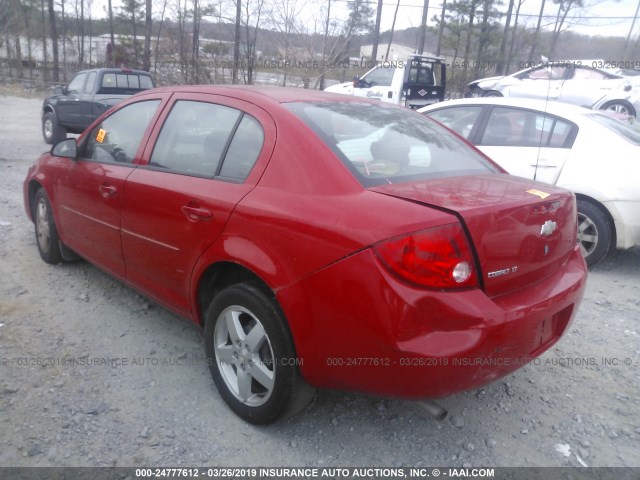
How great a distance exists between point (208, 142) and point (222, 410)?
55.8 inches

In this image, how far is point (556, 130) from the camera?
512 cm

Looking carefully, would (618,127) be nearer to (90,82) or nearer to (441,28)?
(90,82)

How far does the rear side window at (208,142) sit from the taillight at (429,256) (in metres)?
0.94

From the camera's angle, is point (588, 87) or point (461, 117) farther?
point (588, 87)

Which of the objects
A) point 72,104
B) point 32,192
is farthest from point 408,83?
point 32,192

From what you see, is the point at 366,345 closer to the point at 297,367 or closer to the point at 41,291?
the point at 297,367

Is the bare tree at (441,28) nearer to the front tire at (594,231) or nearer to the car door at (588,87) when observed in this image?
the car door at (588,87)

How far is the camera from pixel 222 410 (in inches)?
107

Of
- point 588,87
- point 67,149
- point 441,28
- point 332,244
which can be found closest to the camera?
point 332,244

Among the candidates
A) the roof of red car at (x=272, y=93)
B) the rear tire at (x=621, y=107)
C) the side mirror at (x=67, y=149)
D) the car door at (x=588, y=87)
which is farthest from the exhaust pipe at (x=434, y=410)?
the rear tire at (x=621, y=107)

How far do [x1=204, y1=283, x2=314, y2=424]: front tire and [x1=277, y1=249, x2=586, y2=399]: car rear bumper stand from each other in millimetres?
101

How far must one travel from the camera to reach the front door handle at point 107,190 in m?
3.30

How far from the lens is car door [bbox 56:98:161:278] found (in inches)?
131

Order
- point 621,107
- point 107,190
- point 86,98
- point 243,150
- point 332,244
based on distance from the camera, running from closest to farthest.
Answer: point 332,244 → point 243,150 → point 107,190 → point 86,98 → point 621,107
